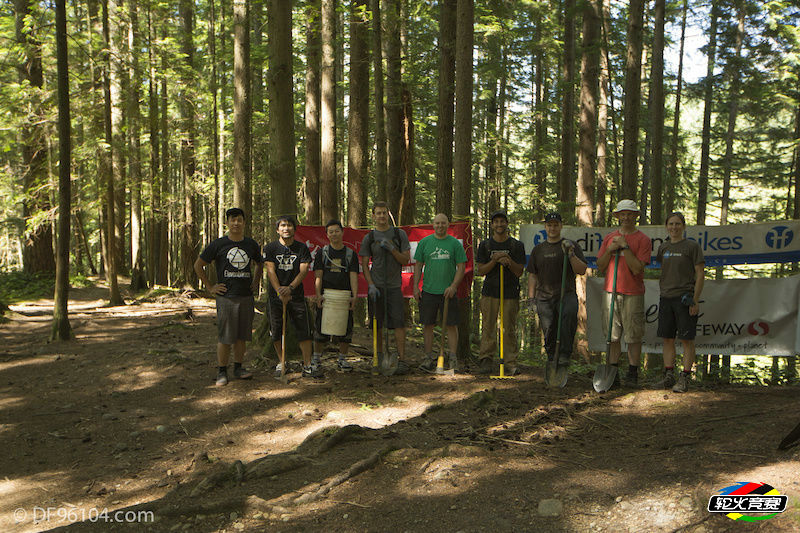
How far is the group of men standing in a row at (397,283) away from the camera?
7.55m

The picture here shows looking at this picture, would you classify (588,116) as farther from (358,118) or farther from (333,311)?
(333,311)

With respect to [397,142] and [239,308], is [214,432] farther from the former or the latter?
[397,142]

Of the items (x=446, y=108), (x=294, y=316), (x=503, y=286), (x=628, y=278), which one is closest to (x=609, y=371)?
(x=628, y=278)

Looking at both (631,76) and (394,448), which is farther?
(631,76)

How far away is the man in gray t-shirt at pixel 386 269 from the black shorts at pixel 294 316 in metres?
0.99

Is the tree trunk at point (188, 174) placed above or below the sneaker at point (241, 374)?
above

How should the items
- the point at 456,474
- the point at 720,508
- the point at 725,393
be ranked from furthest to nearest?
the point at 725,393
the point at 456,474
the point at 720,508

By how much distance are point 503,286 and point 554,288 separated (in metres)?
0.72

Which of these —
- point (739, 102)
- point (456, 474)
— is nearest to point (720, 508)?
point (456, 474)

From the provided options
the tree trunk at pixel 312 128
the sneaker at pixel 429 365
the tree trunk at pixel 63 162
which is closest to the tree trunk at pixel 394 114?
the tree trunk at pixel 312 128

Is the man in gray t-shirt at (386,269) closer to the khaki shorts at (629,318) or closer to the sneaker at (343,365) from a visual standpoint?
the sneaker at (343,365)

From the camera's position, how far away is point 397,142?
12.2 m

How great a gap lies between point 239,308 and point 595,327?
5.67 m

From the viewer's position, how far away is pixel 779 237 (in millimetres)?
8062
